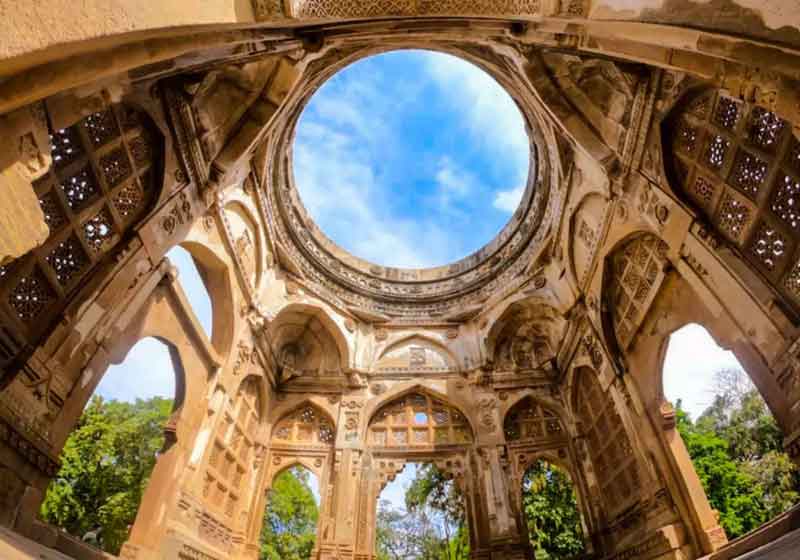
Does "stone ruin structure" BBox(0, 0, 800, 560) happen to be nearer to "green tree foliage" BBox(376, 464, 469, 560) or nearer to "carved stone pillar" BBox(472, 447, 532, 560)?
"carved stone pillar" BBox(472, 447, 532, 560)

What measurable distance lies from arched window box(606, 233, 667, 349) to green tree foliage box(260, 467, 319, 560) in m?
17.4

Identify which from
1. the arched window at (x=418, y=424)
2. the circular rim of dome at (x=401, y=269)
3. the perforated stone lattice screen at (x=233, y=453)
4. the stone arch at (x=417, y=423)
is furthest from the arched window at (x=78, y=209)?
the arched window at (x=418, y=424)

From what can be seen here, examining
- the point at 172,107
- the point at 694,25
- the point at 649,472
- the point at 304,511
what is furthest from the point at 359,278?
the point at 304,511

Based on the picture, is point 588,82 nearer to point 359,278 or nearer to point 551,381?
point 551,381

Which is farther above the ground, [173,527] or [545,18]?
[545,18]

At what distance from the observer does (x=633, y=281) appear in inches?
314

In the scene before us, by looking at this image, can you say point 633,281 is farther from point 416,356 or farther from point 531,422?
point 416,356

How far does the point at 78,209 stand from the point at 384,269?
9979 mm

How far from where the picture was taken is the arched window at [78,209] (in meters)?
4.45

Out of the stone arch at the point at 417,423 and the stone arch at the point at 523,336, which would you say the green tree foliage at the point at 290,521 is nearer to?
the stone arch at the point at 417,423

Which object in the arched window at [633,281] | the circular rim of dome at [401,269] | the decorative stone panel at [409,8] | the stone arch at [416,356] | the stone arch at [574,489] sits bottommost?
the stone arch at [574,489]

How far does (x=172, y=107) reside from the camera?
249 inches

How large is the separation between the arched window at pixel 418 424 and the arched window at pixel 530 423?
3.96 feet

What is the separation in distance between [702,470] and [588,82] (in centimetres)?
1399
